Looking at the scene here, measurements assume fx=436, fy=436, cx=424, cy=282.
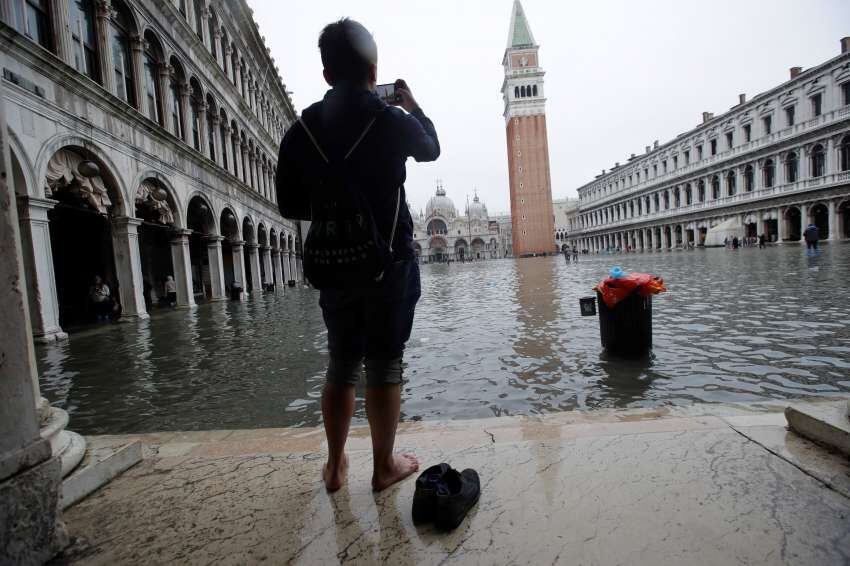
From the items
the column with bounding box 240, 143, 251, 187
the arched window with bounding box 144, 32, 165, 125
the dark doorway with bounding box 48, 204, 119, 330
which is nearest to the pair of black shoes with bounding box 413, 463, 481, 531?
the arched window with bounding box 144, 32, 165, 125

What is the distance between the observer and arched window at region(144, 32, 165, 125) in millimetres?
12617

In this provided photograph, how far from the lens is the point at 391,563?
1.42m

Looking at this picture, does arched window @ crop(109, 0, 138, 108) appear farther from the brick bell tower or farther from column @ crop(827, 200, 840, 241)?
the brick bell tower

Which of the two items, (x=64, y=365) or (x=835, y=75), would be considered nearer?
(x=64, y=365)

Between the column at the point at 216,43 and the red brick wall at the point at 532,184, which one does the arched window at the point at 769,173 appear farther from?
the column at the point at 216,43

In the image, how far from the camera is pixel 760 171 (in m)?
40.3

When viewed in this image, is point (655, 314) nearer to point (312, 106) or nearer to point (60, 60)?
point (312, 106)

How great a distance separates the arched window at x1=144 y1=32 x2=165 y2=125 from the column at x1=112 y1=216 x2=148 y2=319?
146 inches

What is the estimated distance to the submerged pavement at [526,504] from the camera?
1430 mm

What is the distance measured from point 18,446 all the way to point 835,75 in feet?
158

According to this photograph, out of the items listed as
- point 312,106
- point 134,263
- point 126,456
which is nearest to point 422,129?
point 312,106

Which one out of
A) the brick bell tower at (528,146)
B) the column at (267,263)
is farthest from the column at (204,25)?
the brick bell tower at (528,146)

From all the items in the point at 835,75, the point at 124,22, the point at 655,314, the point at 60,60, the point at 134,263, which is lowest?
the point at 655,314

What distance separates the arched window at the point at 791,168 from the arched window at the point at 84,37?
4772cm
